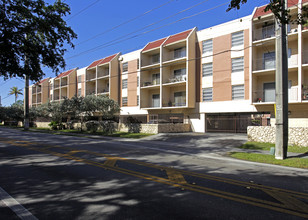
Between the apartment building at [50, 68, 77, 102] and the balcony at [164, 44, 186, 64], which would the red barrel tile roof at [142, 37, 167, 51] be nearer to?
the balcony at [164, 44, 186, 64]

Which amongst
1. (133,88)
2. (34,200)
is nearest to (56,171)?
(34,200)

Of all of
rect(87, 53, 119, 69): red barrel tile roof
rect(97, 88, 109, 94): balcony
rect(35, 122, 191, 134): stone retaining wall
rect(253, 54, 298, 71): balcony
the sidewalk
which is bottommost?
the sidewalk

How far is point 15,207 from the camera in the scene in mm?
4160

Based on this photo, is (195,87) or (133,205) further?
(195,87)

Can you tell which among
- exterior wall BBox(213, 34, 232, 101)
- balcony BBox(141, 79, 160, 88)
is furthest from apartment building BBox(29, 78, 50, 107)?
exterior wall BBox(213, 34, 232, 101)

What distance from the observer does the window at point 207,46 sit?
25.9m

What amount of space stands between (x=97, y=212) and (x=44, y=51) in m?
11.4

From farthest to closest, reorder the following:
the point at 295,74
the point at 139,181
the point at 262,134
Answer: the point at 295,74 → the point at 262,134 → the point at 139,181

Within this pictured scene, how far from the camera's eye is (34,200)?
14.9ft

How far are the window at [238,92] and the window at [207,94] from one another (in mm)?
2643

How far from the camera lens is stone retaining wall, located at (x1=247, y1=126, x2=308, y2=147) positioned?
44.8 feet

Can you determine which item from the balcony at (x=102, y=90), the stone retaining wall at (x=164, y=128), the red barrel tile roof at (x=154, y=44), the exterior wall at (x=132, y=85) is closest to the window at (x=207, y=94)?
the stone retaining wall at (x=164, y=128)

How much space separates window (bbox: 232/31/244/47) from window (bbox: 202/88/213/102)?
5.73 meters

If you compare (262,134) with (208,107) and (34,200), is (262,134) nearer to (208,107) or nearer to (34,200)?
(208,107)
